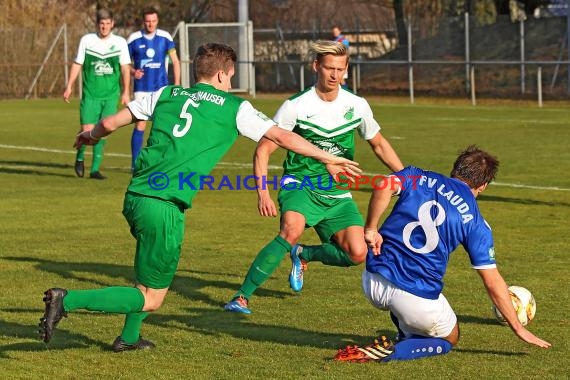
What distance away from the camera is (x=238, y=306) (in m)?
8.15

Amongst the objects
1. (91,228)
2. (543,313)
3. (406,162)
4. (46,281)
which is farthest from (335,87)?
(406,162)

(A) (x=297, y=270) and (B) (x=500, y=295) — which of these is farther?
(A) (x=297, y=270)

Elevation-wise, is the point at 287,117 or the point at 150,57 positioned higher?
the point at 150,57

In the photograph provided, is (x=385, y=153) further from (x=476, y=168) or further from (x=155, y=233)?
(x=155, y=233)

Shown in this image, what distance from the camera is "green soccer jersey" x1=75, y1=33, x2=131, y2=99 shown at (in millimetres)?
16797

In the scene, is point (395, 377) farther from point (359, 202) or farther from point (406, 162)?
point (406, 162)

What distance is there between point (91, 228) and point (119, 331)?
15.8 ft

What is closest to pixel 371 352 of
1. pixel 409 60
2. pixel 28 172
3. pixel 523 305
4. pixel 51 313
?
pixel 523 305

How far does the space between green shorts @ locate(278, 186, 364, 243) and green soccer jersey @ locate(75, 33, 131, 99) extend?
880cm

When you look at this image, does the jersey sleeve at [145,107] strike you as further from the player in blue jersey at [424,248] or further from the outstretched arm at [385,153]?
the outstretched arm at [385,153]

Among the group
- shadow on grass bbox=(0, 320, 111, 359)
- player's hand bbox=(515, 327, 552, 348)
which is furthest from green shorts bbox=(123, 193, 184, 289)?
player's hand bbox=(515, 327, 552, 348)

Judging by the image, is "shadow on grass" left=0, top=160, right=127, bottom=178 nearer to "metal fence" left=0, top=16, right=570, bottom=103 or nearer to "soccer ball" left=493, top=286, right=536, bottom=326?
"soccer ball" left=493, top=286, right=536, bottom=326

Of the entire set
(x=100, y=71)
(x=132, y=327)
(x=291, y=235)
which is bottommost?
(x=132, y=327)

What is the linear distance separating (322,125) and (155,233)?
201cm
